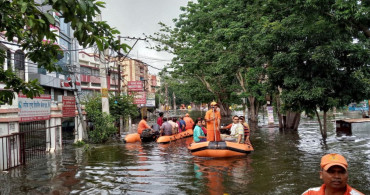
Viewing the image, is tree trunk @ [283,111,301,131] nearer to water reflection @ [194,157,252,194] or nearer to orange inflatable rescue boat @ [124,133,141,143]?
orange inflatable rescue boat @ [124,133,141,143]

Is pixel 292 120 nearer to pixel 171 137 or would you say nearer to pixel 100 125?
pixel 171 137

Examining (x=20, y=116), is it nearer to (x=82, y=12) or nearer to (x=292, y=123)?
(x=82, y=12)

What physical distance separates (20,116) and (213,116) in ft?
23.5

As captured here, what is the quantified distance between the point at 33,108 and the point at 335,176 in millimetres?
11800

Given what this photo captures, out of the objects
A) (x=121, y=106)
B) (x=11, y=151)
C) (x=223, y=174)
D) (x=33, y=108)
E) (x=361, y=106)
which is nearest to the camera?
(x=223, y=174)

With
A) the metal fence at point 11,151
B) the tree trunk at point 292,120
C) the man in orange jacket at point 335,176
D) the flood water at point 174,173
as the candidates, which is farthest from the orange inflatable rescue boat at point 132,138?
the man in orange jacket at point 335,176

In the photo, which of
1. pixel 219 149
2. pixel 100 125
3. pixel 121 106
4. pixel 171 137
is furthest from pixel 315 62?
pixel 121 106

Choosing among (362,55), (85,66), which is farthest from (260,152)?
(85,66)

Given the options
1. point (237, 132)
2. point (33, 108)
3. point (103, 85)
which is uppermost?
point (103, 85)

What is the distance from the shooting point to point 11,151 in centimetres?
1077

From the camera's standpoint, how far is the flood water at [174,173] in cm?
790

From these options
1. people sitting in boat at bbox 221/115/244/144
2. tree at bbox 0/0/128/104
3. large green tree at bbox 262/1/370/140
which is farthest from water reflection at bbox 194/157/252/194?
tree at bbox 0/0/128/104

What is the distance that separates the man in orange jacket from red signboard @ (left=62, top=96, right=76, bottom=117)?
14.5 meters

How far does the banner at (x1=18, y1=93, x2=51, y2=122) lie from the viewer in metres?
11.5
